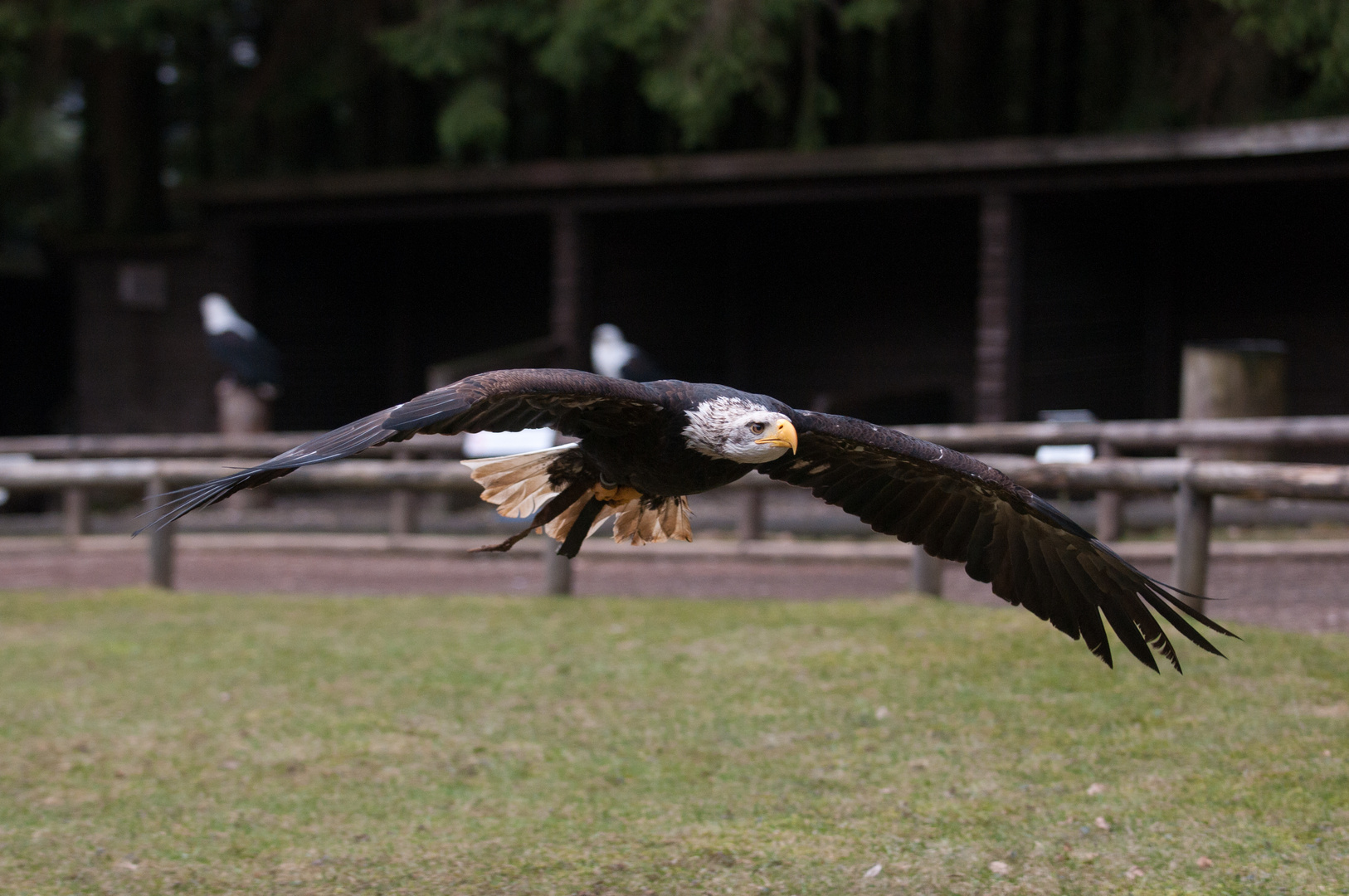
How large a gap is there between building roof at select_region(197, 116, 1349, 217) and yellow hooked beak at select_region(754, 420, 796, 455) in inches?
254

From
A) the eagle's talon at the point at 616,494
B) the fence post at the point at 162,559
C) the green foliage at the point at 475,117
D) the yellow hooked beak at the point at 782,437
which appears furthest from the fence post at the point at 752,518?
the yellow hooked beak at the point at 782,437

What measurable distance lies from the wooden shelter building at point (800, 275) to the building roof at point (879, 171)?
0.02 meters

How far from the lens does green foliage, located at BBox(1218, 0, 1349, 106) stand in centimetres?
841

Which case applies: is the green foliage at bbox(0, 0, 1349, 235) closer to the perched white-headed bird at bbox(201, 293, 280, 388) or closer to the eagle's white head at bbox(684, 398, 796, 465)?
the perched white-headed bird at bbox(201, 293, 280, 388)

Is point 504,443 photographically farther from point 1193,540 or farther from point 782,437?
point 782,437

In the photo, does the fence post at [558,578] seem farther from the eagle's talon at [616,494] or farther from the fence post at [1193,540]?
the fence post at [1193,540]

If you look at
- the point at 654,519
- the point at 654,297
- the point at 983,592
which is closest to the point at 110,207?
the point at 654,297

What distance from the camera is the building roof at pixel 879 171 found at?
893 centimetres

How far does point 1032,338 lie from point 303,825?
8.54 m

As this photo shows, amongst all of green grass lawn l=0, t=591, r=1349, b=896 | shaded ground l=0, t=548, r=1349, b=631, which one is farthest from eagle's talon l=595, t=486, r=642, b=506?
shaded ground l=0, t=548, r=1349, b=631

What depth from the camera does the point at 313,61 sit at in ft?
43.4

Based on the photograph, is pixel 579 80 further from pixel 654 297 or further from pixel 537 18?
pixel 654 297

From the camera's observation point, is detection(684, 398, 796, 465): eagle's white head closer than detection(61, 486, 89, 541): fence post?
Yes

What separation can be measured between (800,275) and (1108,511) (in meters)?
6.49
